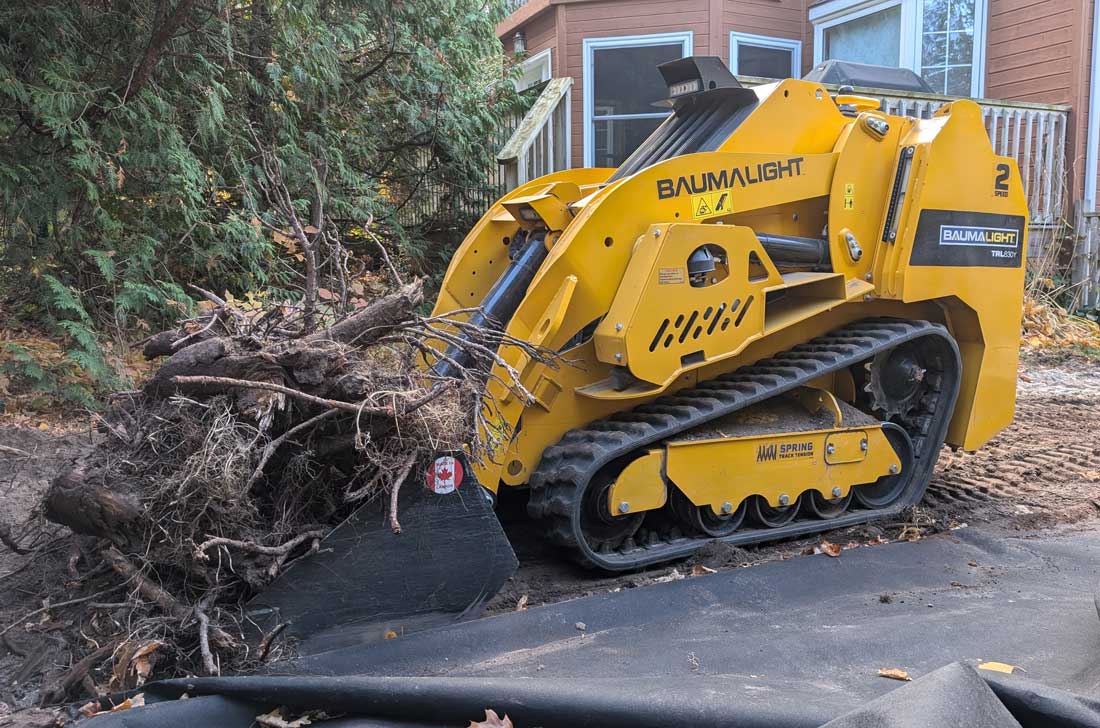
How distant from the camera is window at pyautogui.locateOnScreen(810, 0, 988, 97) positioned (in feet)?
36.7

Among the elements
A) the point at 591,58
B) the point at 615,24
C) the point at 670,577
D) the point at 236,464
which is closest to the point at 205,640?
the point at 236,464

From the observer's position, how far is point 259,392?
128 inches

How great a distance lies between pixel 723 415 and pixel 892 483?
1334 millimetres

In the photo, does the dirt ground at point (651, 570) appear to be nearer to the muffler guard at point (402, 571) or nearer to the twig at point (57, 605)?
the twig at point (57, 605)

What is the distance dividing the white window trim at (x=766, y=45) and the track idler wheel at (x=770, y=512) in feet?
27.5

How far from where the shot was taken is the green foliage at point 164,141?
601 cm

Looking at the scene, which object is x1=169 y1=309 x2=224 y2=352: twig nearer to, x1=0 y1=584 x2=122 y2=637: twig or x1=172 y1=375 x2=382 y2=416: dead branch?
x1=172 y1=375 x2=382 y2=416: dead branch

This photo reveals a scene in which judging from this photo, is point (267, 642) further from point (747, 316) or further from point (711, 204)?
point (711, 204)

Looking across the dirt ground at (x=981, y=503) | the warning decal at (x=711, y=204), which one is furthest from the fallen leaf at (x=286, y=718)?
the warning decal at (x=711, y=204)

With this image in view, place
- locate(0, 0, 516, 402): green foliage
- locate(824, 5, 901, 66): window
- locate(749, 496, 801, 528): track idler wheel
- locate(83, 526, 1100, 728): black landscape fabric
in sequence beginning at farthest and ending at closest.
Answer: locate(824, 5, 901, 66): window < locate(0, 0, 516, 402): green foliage < locate(749, 496, 801, 528): track idler wheel < locate(83, 526, 1100, 728): black landscape fabric

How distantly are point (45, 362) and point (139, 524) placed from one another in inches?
154

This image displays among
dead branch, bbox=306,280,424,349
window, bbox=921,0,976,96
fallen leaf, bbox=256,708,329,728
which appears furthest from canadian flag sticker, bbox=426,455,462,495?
window, bbox=921,0,976,96

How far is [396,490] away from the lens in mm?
3219

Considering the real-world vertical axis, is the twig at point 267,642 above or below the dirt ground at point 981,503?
above
